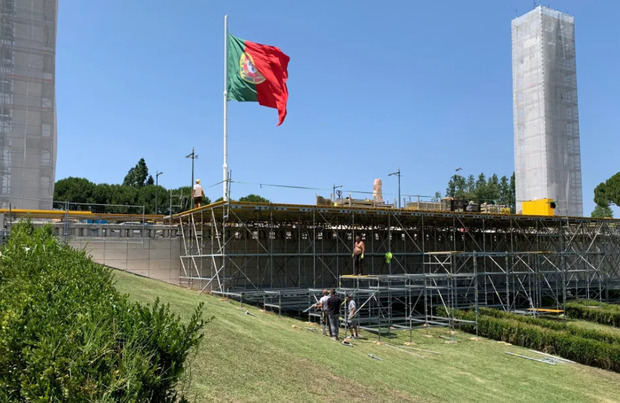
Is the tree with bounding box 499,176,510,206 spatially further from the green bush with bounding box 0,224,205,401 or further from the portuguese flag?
the green bush with bounding box 0,224,205,401

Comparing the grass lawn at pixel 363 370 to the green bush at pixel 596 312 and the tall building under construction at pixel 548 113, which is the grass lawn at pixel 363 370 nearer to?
the green bush at pixel 596 312

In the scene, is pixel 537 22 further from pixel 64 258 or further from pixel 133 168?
pixel 133 168

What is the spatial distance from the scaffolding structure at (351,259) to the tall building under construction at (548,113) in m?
10.1

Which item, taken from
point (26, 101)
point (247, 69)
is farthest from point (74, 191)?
point (247, 69)

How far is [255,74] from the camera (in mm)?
22875

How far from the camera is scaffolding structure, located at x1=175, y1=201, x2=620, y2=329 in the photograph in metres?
23.7

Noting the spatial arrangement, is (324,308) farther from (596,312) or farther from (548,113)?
(548,113)

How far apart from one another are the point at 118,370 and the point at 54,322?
2.47 ft

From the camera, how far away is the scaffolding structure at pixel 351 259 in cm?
2372

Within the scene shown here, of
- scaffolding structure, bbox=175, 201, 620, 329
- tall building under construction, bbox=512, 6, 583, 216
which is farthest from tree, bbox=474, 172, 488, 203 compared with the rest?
scaffolding structure, bbox=175, 201, 620, 329

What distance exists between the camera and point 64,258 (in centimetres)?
873

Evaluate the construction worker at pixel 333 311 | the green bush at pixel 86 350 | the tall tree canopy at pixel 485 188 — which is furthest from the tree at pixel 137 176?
the green bush at pixel 86 350

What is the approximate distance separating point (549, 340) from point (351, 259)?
12.4 meters

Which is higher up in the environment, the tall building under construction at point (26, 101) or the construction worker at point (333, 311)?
the tall building under construction at point (26, 101)
